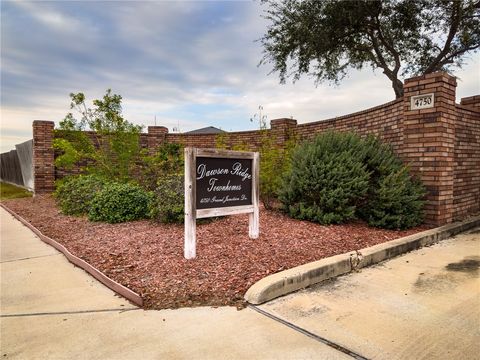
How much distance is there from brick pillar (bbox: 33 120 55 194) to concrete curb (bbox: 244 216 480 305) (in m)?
11.4

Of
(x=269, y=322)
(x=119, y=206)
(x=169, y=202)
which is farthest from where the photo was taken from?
(x=119, y=206)

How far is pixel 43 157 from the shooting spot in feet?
41.3

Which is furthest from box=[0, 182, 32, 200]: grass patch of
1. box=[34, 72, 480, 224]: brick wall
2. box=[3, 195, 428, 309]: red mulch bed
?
box=[34, 72, 480, 224]: brick wall

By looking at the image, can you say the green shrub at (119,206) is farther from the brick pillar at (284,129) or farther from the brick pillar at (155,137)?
the brick pillar at (155,137)

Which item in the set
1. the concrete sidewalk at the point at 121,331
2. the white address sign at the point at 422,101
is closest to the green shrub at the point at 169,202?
the concrete sidewalk at the point at 121,331

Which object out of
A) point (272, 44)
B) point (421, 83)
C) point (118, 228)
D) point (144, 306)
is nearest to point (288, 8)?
point (272, 44)

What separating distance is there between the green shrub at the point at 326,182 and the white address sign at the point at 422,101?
1143 millimetres

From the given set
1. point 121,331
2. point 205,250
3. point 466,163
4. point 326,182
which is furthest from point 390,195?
point 121,331

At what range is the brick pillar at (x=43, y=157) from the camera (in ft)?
40.9

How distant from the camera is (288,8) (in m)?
13.2

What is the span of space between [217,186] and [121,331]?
223cm

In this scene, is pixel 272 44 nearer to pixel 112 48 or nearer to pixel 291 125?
pixel 291 125

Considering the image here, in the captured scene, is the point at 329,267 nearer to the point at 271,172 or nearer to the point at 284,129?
the point at 271,172

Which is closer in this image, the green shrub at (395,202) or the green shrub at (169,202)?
the green shrub at (395,202)
